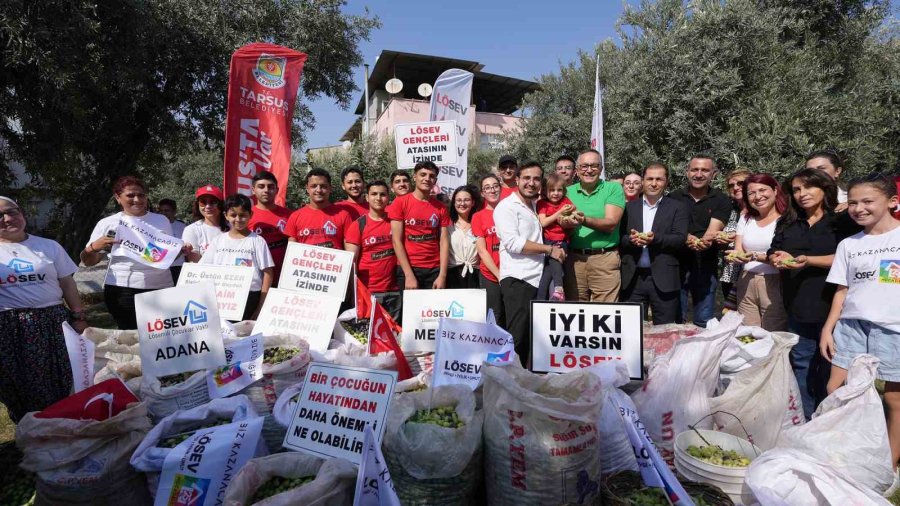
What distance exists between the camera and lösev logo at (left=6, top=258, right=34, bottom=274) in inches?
125

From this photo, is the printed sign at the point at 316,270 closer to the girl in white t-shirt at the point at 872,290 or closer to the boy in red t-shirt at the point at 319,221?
the boy in red t-shirt at the point at 319,221

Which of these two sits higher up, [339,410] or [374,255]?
[374,255]

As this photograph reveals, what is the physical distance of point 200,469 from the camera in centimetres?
211

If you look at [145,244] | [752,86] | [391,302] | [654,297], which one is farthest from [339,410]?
[752,86]

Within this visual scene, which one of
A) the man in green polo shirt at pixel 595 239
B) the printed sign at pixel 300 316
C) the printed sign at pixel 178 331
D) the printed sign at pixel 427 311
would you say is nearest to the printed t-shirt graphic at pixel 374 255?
the printed sign at pixel 300 316

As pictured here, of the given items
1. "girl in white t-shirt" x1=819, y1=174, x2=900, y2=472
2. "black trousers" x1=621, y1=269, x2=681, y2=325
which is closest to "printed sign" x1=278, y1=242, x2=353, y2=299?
"black trousers" x1=621, y1=269, x2=681, y2=325

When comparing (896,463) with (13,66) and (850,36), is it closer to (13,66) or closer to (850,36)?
(13,66)

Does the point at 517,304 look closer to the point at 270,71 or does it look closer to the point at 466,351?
the point at 466,351

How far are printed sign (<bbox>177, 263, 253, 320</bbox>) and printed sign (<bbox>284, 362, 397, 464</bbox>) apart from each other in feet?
6.01

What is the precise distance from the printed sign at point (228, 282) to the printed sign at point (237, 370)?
645 millimetres

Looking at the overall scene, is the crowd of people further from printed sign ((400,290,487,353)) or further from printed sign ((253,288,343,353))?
printed sign ((400,290,487,353))

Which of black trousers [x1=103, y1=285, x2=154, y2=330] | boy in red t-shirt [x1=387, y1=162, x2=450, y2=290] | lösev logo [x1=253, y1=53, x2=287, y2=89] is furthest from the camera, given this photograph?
lösev logo [x1=253, y1=53, x2=287, y2=89]

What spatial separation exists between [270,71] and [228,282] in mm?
3354

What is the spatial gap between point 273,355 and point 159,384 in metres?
0.70
